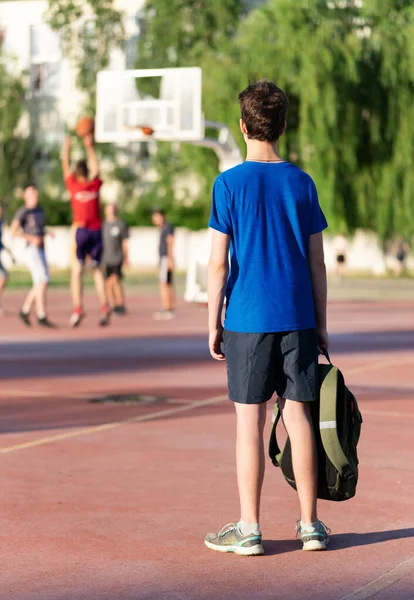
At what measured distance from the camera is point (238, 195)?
213 inches

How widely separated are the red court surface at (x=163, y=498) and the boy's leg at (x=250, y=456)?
0.72ft

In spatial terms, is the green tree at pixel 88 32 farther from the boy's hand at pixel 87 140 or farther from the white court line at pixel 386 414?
the white court line at pixel 386 414

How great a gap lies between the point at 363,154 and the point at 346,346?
18.1m

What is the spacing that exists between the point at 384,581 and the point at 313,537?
1.69ft

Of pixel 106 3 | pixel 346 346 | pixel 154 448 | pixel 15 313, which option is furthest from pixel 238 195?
pixel 106 3

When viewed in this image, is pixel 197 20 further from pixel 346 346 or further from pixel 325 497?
pixel 325 497

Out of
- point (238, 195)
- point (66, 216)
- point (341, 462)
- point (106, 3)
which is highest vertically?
point (106, 3)

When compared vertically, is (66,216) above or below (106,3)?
below

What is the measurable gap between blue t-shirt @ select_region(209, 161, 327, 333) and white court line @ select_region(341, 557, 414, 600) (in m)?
1.00

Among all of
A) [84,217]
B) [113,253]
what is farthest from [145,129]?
[84,217]

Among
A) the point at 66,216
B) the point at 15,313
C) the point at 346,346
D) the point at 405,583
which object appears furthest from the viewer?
the point at 66,216

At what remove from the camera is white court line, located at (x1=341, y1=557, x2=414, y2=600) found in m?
4.84

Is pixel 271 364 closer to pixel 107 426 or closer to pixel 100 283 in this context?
pixel 107 426

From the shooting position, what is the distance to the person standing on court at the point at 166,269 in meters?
21.8
